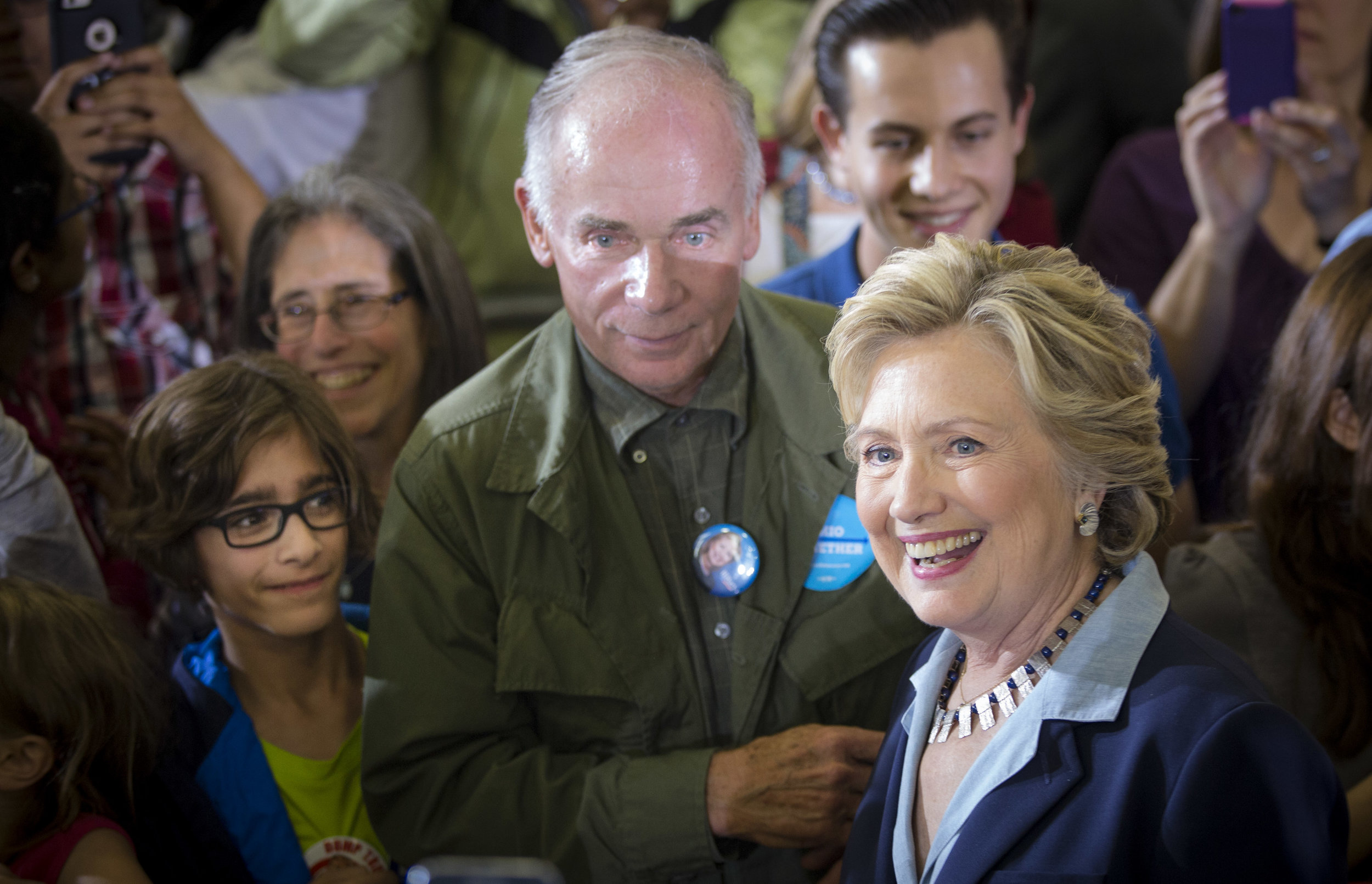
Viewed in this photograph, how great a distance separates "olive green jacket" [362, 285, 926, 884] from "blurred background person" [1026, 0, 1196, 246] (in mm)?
2551

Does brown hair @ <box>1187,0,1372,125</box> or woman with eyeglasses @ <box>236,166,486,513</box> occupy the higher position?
brown hair @ <box>1187,0,1372,125</box>

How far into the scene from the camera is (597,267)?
1.88 m

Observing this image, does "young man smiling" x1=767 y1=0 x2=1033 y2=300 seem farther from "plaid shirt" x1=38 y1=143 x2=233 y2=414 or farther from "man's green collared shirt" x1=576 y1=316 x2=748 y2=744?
"plaid shirt" x1=38 y1=143 x2=233 y2=414

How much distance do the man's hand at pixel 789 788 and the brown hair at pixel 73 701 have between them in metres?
0.96

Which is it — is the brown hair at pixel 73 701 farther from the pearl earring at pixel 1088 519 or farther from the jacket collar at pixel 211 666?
the pearl earring at pixel 1088 519

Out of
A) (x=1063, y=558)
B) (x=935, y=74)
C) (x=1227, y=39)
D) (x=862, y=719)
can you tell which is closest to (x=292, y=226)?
(x=935, y=74)

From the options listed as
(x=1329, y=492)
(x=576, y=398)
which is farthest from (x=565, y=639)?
(x=1329, y=492)

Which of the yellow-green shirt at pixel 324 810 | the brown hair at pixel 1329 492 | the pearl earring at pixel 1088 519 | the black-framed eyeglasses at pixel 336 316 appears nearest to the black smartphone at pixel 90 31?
the black-framed eyeglasses at pixel 336 316

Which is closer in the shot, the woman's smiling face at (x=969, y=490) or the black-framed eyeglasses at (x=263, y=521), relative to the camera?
the woman's smiling face at (x=969, y=490)

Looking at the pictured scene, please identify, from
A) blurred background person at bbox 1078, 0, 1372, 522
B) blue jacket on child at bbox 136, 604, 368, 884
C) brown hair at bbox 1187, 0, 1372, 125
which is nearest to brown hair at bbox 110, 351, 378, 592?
blue jacket on child at bbox 136, 604, 368, 884

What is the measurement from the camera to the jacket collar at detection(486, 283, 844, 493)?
1954 mm

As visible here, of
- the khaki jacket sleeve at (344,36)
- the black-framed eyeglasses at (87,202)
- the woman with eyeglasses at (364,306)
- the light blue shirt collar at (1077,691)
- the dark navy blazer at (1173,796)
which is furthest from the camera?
the khaki jacket sleeve at (344,36)

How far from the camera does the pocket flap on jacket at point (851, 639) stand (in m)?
1.94

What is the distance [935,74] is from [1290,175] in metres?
1.28
